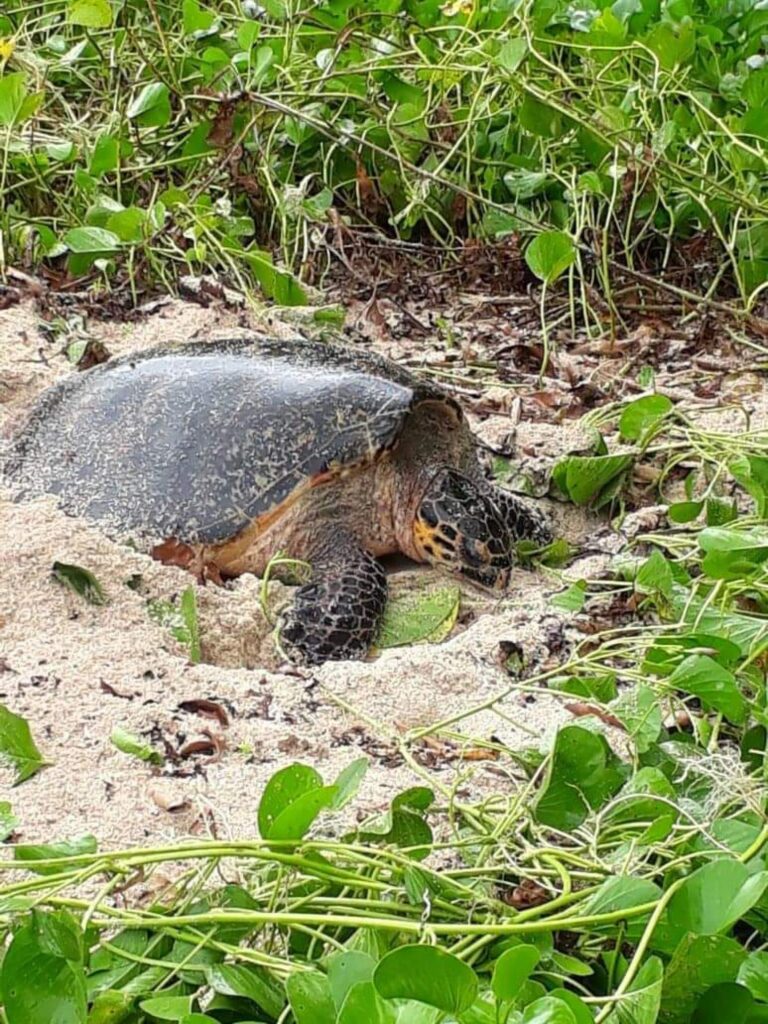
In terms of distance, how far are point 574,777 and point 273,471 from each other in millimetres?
1741

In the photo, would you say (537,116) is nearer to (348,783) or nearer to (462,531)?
(462,531)

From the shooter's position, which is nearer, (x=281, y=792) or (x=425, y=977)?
(x=425, y=977)

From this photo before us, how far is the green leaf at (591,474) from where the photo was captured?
3668 mm

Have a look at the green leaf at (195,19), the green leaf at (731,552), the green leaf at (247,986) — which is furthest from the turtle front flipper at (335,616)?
the green leaf at (195,19)

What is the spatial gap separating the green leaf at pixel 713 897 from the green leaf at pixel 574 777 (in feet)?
1.04

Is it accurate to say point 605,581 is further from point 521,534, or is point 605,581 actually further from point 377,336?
point 377,336

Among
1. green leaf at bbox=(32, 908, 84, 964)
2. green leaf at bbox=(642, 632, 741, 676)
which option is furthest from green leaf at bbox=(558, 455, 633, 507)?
green leaf at bbox=(32, 908, 84, 964)

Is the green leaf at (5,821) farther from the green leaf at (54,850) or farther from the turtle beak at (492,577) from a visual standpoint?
the turtle beak at (492,577)

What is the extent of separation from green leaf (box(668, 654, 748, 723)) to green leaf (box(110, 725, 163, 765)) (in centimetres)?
87

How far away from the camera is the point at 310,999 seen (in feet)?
4.75

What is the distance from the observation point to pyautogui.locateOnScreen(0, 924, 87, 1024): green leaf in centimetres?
150

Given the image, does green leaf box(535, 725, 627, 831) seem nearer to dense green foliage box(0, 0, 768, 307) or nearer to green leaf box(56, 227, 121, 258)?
dense green foliage box(0, 0, 768, 307)

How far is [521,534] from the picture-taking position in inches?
145

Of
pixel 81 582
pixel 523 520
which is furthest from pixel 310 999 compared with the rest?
pixel 523 520
